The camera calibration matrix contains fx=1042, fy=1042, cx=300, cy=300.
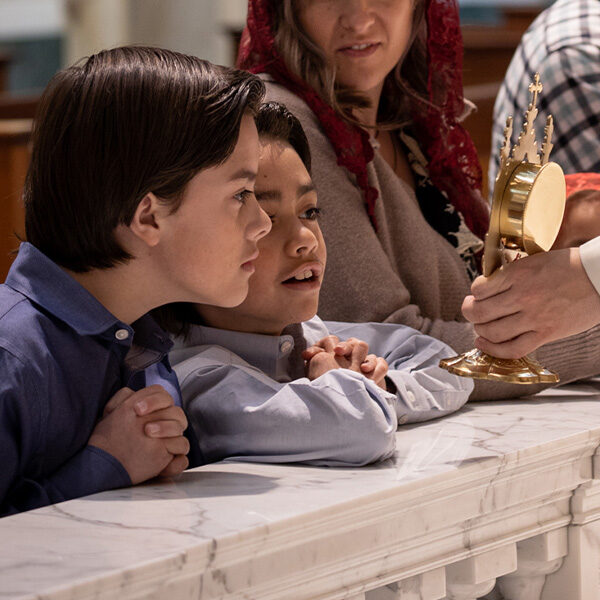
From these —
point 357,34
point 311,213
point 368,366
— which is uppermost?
point 357,34

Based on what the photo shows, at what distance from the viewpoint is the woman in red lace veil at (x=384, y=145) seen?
1.96 m

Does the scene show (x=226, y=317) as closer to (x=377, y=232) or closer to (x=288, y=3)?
(x=377, y=232)

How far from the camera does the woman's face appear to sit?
6.74 ft

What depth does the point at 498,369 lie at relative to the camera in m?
1.56

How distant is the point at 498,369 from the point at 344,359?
26 centimetres

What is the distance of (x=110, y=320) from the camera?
1385 mm

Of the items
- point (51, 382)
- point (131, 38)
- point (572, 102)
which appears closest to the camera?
point (51, 382)

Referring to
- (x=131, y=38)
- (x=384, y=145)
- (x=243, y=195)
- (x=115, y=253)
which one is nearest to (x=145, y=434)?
(x=115, y=253)

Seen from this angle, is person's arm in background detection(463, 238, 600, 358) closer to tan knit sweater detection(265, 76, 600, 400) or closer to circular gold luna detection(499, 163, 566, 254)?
circular gold luna detection(499, 163, 566, 254)

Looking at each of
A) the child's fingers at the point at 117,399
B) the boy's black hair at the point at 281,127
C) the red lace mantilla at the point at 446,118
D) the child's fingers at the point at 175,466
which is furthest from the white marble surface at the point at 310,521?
A: the red lace mantilla at the point at 446,118

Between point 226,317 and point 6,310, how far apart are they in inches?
17.1

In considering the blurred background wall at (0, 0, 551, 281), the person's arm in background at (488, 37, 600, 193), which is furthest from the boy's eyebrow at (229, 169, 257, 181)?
the blurred background wall at (0, 0, 551, 281)

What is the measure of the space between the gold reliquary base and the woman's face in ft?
2.50

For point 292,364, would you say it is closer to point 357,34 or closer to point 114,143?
point 114,143
